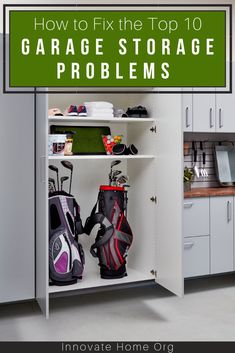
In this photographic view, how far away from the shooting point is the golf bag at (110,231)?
343 cm

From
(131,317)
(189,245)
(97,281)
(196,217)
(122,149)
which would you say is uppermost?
(122,149)

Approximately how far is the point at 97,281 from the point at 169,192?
0.93 meters

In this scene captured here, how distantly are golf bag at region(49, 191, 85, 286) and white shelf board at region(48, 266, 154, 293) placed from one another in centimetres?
7

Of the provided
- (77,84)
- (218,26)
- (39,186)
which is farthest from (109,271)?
(218,26)

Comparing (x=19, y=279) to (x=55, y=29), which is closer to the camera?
(x=55, y=29)

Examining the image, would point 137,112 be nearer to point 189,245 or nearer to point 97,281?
point 189,245

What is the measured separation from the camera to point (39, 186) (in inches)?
122

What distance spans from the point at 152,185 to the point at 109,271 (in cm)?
80

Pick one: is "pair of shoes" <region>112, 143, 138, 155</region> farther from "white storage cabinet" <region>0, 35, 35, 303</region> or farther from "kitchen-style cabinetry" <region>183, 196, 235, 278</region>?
"white storage cabinet" <region>0, 35, 35, 303</region>

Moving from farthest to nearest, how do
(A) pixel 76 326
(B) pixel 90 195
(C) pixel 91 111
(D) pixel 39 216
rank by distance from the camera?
1. (B) pixel 90 195
2. (C) pixel 91 111
3. (D) pixel 39 216
4. (A) pixel 76 326

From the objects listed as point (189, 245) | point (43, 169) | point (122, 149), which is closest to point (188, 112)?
point (122, 149)

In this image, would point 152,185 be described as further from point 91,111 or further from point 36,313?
point 36,313

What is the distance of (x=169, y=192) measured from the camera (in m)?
3.34

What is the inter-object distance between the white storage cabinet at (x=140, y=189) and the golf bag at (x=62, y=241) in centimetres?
10
